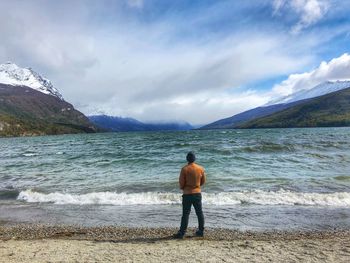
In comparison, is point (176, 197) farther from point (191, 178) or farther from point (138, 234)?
point (191, 178)

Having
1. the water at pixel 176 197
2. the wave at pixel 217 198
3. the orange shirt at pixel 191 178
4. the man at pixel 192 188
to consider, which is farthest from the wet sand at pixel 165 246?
the wave at pixel 217 198

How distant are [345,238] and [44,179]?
86.5ft

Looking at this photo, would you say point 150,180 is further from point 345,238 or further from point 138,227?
point 345,238

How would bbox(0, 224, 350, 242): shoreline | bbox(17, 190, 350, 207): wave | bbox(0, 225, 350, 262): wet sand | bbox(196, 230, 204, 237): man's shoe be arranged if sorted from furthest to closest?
bbox(17, 190, 350, 207): wave < bbox(196, 230, 204, 237): man's shoe < bbox(0, 224, 350, 242): shoreline < bbox(0, 225, 350, 262): wet sand

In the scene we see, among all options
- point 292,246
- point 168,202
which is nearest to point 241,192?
point 168,202

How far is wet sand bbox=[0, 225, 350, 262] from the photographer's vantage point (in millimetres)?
10922

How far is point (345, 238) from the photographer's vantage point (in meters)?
12.9

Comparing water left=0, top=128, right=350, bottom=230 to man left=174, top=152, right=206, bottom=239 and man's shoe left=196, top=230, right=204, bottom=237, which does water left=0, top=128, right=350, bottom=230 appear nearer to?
man's shoe left=196, top=230, right=204, bottom=237

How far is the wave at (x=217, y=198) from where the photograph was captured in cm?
2031

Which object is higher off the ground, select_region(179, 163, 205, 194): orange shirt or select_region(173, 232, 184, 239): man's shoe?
select_region(179, 163, 205, 194): orange shirt

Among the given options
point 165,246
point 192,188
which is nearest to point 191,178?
point 192,188

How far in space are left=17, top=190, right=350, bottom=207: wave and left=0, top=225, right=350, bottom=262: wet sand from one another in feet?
19.2

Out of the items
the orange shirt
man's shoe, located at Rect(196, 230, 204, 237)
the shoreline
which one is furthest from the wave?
the orange shirt

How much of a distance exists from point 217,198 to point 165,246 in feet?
30.2
